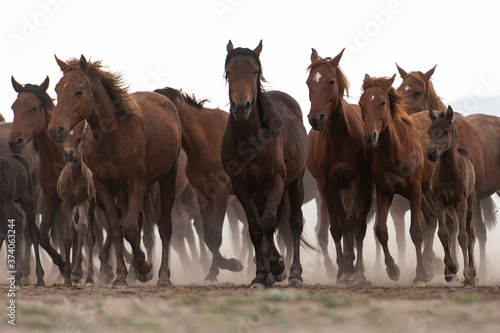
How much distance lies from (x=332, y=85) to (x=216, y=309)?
15.9ft

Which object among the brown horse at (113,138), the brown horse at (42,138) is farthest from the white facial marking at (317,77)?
the brown horse at (42,138)

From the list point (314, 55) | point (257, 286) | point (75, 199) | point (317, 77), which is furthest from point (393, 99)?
point (75, 199)

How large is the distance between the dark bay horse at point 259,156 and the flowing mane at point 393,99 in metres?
1.56

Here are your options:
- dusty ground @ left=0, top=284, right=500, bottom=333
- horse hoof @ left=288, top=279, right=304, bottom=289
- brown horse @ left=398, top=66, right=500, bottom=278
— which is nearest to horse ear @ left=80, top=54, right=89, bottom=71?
dusty ground @ left=0, top=284, right=500, bottom=333

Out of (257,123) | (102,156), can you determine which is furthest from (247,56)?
(102,156)

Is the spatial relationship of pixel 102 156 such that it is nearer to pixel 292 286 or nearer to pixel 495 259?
pixel 292 286

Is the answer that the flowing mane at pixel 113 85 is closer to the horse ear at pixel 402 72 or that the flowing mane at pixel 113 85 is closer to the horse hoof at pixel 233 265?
the horse hoof at pixel 233 265

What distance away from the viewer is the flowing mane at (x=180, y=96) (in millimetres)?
12617

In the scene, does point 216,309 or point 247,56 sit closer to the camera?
point 216,309

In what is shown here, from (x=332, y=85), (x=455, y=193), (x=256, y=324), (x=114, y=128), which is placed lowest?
(x=256, y=324)

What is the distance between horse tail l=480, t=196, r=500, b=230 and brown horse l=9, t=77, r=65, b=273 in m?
8.93

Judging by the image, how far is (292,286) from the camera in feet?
30.3

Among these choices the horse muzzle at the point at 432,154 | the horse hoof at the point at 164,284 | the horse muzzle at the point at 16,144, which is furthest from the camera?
the horse muzzle at the point at 16,144

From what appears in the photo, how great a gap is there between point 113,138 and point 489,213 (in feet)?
31.4
